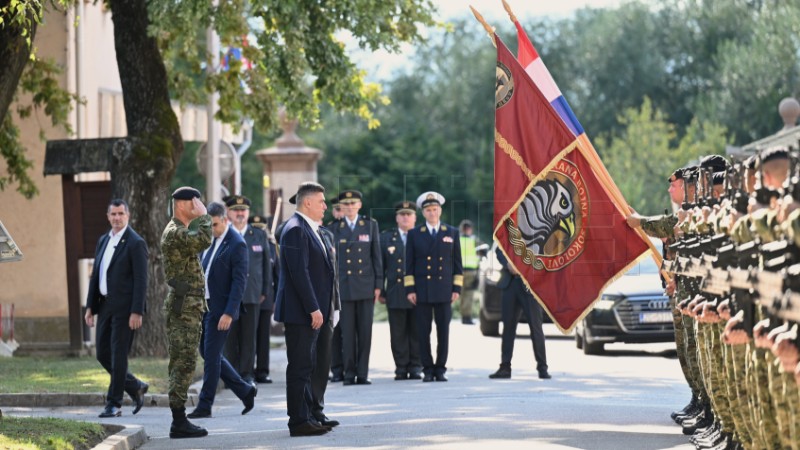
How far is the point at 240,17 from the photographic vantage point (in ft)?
80.1

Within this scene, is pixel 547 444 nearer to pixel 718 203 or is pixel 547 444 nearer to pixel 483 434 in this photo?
pixel 483 434

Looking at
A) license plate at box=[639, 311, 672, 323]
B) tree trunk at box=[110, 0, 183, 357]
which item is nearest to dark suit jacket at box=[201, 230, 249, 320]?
tree trunk at box=[110, 0, 183, 357]

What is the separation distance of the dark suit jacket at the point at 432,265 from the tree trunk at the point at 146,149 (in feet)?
12.9

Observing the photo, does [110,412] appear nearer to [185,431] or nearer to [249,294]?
[185,431]

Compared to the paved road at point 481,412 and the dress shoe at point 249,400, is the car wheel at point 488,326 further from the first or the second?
the dress shoe at point 249,400

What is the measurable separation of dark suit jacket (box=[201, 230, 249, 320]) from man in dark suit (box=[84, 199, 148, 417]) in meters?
0.62

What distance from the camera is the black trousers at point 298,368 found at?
1299 cm

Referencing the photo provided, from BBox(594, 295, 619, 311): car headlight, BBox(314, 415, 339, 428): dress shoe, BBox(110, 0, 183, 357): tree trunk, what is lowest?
BBox(314, 415, 339, 428): dress shoe

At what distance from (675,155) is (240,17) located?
36.4 metres

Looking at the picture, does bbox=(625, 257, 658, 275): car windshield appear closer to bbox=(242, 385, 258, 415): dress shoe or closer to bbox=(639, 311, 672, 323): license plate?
bbox=(639, 311, 672, 323): license plate

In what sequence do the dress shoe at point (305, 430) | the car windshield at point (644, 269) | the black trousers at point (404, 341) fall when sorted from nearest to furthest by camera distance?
the dress shoe at point (305, 430) < the black trousers at point (404, 341) < the car windshield at point (644, 269)

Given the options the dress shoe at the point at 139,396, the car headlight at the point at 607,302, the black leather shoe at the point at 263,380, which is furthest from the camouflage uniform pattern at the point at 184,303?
the car headlight at the point at 607,302

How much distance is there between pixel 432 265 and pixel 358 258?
0.89m

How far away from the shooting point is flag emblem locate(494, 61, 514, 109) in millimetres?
14594
